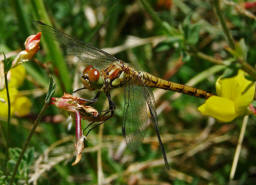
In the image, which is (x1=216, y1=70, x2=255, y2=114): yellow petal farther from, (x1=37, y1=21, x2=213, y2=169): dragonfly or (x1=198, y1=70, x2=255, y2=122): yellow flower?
(x1=37, y1=21, x2=213, y2=169): dragonfly

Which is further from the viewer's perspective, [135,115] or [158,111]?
[158,111]

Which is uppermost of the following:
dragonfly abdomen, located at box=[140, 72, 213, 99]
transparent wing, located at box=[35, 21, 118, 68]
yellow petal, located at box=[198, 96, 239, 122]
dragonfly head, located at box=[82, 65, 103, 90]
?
transparent wing, located at box=[35, 21, 118, 68]

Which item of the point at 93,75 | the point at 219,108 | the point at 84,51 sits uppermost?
the point at 84,51

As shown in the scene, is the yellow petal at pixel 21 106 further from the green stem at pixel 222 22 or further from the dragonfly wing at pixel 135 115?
the green stem at pixel 222 22

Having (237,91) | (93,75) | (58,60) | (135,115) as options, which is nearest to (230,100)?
(237,91)

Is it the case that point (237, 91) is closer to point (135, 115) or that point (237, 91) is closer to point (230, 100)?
→ point (230, 100)

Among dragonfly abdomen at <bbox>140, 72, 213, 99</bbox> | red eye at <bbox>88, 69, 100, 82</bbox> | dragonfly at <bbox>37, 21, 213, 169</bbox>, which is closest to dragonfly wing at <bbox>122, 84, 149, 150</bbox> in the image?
dragonfly at <bbox>37, 21, 213, 169</bbox>
